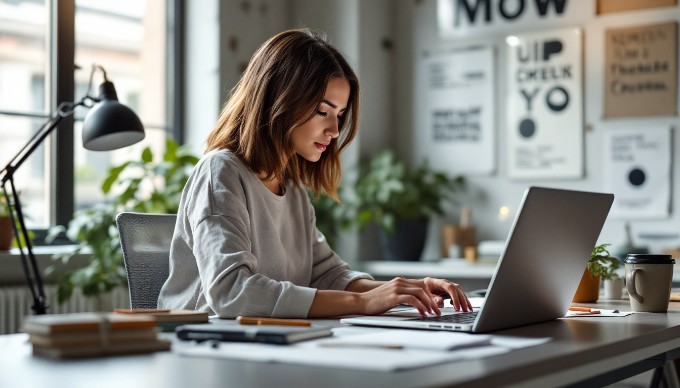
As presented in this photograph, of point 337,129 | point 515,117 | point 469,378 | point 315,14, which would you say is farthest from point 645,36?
point 469,378

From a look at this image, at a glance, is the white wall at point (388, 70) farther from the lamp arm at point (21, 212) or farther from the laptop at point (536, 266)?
the laptop at point (536, 266)

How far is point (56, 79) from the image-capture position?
Result: 381 cm

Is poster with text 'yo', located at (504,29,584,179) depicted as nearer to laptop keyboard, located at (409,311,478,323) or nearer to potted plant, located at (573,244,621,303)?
potted plant, located at (573,244,621,303)

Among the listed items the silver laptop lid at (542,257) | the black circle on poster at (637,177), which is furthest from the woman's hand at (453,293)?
the black circle on poster at (637,177)

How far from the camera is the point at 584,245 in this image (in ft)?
5.23

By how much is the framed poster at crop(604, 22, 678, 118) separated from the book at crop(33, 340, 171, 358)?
3.35 meters

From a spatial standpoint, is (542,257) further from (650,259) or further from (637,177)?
(637,177)

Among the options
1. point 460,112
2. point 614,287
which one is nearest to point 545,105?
point 460,112

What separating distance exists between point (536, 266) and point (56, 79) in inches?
112

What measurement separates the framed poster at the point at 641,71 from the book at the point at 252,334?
3160 millimetres

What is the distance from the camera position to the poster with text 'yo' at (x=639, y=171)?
13.3 feet

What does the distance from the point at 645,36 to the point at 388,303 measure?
9.59 feet

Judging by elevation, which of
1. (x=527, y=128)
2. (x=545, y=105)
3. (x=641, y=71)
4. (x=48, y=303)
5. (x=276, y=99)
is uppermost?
(x=641, y=71)

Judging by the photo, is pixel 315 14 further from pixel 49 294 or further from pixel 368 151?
pixel 49 294
